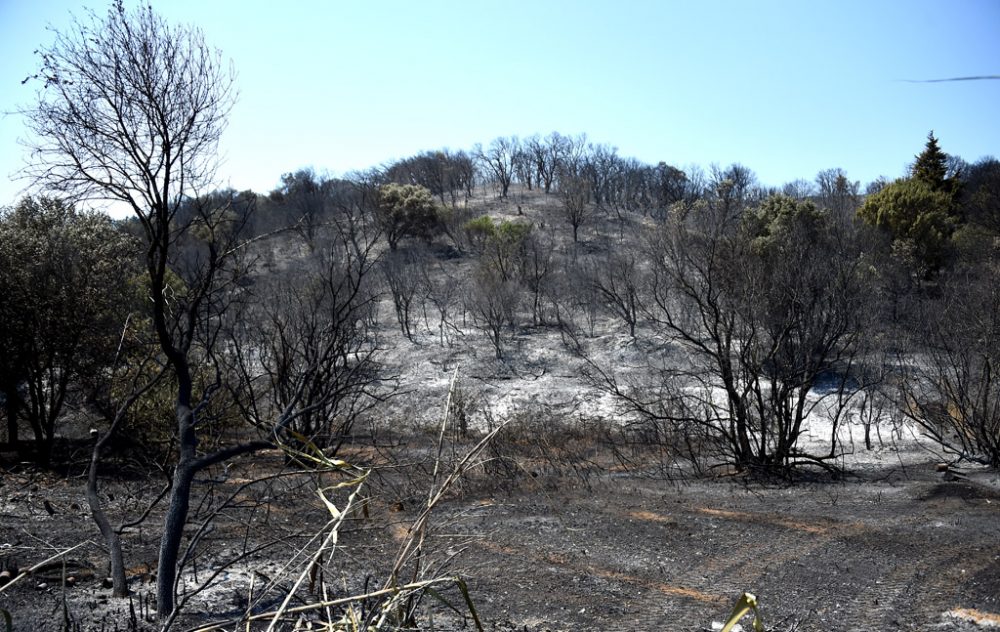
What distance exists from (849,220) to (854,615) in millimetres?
44211

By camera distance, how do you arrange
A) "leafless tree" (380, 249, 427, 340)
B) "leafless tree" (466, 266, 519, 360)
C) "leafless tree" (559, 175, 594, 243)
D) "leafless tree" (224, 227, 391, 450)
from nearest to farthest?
"leafless tree" (224, 227, 391, 450) → "leafless tree" (466, 266, 519, 360) → "leafless tree" (380, 249, 427, 340) → "leafless tree" (559, 175, 594, 243)

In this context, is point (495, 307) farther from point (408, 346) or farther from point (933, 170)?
point (933, 170)

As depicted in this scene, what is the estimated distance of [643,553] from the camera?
823 centimetres

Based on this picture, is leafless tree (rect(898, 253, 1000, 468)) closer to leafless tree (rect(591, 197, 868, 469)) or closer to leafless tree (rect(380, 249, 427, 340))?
leafless tree (rect(591, 197, 868, 469))

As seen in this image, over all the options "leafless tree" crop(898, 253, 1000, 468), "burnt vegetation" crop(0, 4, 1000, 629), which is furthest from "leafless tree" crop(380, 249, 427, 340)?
"leafless tree" crop(898, 253, 1000, 468)

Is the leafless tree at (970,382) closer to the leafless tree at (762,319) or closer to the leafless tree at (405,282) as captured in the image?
the leafless tree at (762,319)

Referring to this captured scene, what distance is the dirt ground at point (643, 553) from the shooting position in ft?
20.3

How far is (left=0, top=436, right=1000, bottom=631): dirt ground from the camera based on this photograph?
20.3 ft

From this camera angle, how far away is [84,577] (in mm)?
6977

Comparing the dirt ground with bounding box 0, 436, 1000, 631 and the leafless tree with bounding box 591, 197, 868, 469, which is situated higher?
the leafless tree with bounding box 591, 197, 868, 469

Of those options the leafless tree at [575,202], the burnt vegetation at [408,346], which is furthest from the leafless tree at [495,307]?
the leafless tree at [575,202]

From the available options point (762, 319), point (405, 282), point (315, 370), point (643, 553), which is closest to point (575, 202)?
point (405, 282)

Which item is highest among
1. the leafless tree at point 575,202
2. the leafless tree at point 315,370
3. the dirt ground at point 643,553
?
the leafless tree at point 575,202

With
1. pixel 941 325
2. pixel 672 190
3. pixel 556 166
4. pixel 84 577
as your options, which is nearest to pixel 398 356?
pixel 941 325
